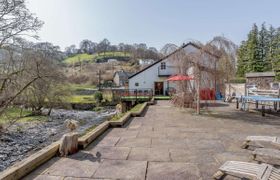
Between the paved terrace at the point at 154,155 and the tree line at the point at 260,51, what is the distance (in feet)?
95.6

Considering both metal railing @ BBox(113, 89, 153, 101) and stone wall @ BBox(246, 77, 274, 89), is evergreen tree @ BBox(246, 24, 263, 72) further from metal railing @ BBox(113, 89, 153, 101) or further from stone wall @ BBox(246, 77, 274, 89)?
metal railing @ BBox(113, 89, 153, 101)

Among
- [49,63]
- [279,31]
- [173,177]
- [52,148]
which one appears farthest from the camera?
[279,31]

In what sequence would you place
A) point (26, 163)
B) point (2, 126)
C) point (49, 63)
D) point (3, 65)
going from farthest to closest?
point (49, 63) < point (2, 126) < point (3, 65) < point (26, 163)

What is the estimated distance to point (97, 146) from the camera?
5270 mm

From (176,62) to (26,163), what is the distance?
31.5 ft

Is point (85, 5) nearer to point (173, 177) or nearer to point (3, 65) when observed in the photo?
point (3, 65)

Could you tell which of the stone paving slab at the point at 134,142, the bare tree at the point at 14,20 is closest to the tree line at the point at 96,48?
the bare tree at the point at 14,20

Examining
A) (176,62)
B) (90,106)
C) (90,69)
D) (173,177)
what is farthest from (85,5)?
(90,69)

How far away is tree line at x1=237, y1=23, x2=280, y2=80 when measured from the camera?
33781mm

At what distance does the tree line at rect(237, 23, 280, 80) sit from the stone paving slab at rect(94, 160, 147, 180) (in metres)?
31.9

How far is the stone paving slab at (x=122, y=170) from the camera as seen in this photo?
3.58 metres

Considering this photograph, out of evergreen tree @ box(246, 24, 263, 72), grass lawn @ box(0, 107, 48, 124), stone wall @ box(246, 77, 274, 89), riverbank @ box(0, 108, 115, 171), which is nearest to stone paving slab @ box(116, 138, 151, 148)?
riverbank @ box(0, 108, 115, 171)

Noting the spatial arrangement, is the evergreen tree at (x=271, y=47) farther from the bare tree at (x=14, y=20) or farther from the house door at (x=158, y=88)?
the bare tree at (x=14, y=20)

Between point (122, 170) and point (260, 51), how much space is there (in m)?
39.2
